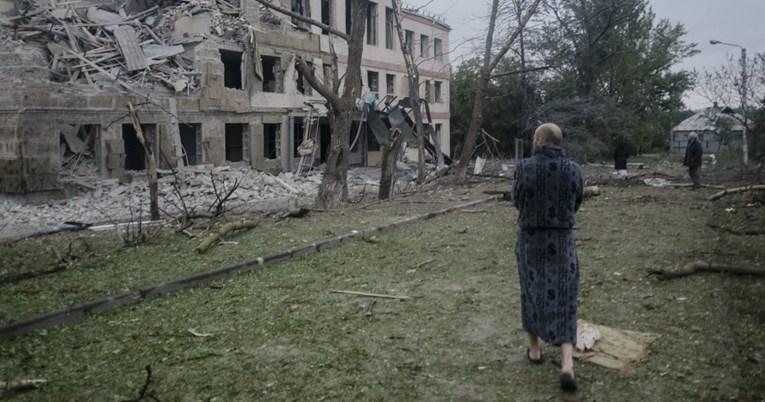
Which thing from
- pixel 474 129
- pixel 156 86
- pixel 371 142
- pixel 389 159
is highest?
pixel 156 86

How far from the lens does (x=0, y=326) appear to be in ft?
17.0

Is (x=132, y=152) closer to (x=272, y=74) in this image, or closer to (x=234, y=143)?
(x=234, y=143)

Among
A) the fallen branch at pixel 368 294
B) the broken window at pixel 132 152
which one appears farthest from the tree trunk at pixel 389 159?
the broken window at pixel 132 152

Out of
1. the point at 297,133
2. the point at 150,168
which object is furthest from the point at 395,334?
the point at 297,133

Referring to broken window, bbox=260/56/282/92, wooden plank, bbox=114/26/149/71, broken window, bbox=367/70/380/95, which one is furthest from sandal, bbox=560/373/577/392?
broken window, bbox=367/70/380/95

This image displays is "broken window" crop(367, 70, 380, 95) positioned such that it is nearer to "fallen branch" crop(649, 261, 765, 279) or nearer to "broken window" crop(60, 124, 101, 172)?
"broken window" crop(60, 124, 101, 172)

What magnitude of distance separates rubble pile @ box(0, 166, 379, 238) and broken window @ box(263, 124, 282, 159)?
265 centimetres

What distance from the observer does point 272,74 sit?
2834 cm

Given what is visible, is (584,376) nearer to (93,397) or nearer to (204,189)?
(93,397)

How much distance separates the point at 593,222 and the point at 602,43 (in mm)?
24017

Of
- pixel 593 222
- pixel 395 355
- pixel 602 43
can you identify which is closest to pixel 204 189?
pixel 593 222

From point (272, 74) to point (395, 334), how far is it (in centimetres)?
2467

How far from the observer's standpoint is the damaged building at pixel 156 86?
1894 centimetres

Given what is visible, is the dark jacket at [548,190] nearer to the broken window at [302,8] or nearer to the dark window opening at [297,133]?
the dark window opening at [297,133]
